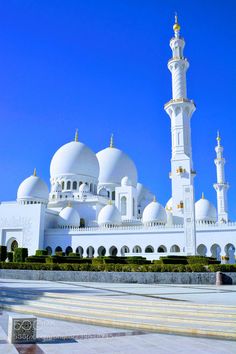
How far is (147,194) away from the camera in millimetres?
51719

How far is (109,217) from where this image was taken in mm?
36344

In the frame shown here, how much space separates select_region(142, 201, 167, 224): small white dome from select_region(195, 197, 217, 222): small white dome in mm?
4443

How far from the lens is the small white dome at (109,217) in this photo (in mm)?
36219

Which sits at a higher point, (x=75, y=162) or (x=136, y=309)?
(x=75, y=162)

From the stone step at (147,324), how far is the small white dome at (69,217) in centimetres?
3074

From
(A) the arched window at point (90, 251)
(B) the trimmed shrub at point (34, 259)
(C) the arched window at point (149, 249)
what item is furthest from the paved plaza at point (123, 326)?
(A) the arched window at point (90, 251)

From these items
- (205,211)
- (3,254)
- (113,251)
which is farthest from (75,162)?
(205,211)

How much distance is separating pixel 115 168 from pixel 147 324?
39.9m

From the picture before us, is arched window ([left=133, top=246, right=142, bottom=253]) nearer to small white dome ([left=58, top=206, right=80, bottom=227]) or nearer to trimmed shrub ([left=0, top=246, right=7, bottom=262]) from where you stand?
small white dome ([left=58, top=206, right=80, bottom=227])

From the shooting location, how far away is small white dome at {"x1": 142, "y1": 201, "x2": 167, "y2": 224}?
34.9 m

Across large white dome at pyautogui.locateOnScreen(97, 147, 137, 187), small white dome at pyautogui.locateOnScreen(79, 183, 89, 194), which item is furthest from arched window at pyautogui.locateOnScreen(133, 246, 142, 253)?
large white dome at pyautogui.locateOnScreen(97, 147, 137, 187)

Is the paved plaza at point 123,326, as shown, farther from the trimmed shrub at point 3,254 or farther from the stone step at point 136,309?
the trimmed shrub at point 3,254

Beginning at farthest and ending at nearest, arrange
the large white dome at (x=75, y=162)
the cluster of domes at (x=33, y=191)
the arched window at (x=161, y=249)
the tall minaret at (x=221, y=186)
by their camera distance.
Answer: the large white dome at (x=75, y=162), the tall minaret at (x=221, y=186), the cluster of domes at (x=33, y=191), the arched window at (x=161, y=249)

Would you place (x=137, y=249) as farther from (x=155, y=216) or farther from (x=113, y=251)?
(x=155, y=216)
